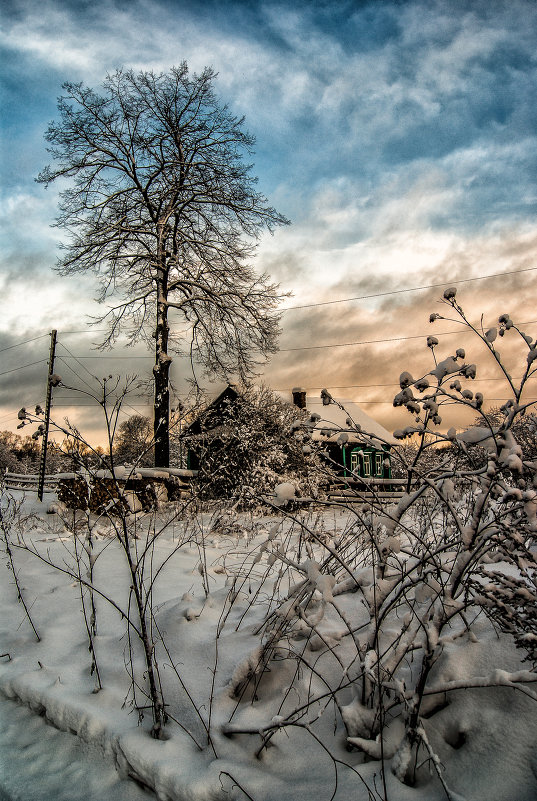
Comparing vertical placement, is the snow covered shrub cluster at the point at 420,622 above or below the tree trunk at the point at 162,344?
below

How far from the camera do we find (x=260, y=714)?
200 centimetres

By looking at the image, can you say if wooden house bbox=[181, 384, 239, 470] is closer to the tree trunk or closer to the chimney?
the tree trunk

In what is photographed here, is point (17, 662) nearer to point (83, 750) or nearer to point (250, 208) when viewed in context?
point (83, 750)

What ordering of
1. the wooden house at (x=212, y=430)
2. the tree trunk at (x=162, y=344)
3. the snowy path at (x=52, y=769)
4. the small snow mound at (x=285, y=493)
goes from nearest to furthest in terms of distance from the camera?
the small snow mound at (x=285, y=493) < the snowy path at (x=52, y=769) < the wooden house at (x=212, y=430) < the tree trunk at (x=162, y=344)

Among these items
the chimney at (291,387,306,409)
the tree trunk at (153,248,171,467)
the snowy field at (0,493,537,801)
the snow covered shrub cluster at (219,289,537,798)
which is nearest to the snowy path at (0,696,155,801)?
the snowy field at (0,493,537,801)

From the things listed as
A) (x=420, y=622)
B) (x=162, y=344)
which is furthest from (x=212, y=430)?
(x=420, y=622)

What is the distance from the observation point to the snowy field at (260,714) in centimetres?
159

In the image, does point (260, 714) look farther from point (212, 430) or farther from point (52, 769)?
point (212, 430)

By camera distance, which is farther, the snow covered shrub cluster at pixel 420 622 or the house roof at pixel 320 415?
the house roof at pixel 320 415

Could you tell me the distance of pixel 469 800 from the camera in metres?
1.44

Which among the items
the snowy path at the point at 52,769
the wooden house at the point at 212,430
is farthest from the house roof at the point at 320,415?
the snowy path at the point at 52,769

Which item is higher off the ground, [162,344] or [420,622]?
[162,344]

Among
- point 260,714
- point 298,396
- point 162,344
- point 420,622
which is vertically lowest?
point 260,714

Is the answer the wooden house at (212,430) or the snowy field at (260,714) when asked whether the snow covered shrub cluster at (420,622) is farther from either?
the wooden house at (212,430)
